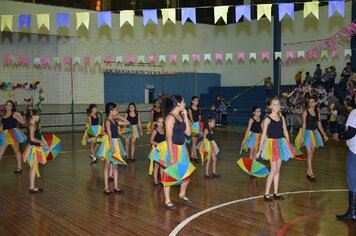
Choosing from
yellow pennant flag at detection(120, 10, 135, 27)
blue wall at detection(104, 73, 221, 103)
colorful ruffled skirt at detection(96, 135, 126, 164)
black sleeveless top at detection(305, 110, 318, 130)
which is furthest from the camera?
blue wall at detection(104, 73, 221, 103)

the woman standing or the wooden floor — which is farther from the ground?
the woman standing

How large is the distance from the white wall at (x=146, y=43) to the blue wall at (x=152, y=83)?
467mm

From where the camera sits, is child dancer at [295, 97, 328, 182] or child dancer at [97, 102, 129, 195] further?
child dancer at [295, 97, 328, 182]

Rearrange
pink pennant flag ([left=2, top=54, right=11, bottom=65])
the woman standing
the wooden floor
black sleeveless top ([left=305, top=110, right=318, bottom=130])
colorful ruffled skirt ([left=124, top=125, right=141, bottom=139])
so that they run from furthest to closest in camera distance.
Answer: pink pennant flag ([left=2, top=54, right=11, bottom=65])
colorful ruffled skirt ([left=124, top=125, right=141, bottom=139])
black sleeveless top ([left=305, top=110, right=318, bottom=130])
the woman standing
the wooden floor

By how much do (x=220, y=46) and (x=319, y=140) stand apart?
18.6m

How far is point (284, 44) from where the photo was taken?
75.0ft

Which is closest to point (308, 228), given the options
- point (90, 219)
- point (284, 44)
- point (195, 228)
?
point (195, 228)

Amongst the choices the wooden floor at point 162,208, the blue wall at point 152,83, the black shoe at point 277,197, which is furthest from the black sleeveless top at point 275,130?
the blue wall at point 152,83

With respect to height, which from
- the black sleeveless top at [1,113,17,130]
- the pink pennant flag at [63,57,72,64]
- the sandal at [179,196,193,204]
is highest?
the pink pennant flag at [63,57,72,64]

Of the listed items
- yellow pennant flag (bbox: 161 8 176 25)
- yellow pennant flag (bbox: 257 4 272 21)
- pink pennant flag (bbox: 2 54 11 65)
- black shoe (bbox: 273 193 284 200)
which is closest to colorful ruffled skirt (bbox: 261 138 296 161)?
black shoe (bbox: 273 193 284 200)

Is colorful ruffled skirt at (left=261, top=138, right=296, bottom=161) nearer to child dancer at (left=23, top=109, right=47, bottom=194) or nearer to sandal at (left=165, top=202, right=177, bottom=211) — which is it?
sandal at (left=165, top=202, right=177, bottom=211)

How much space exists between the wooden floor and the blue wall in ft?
40.3

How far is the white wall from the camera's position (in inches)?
762

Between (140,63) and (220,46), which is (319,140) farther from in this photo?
(220,46)
